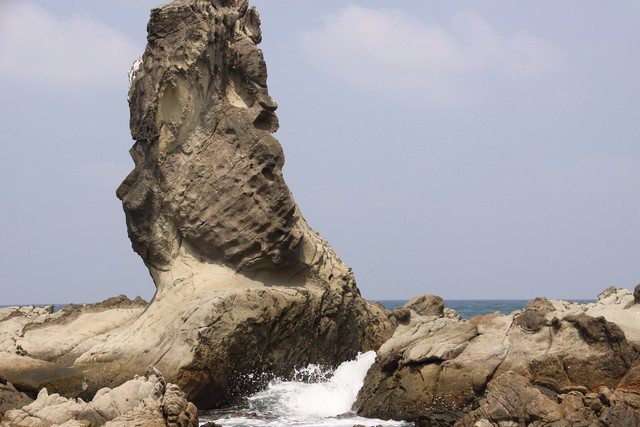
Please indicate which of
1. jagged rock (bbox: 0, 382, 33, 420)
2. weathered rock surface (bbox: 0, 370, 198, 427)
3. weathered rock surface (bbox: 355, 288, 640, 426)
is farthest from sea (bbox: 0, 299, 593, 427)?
jagged rock (bbox: 0, 382, 33, 420)

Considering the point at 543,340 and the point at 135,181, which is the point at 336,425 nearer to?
the point at 543,340

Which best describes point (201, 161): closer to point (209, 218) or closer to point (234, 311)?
point (209, 218)

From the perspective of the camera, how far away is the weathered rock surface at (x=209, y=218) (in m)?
24.7

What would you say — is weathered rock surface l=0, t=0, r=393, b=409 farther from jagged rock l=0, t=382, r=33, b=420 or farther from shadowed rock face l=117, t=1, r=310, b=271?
jagged rock l=0, t=382, r=33, b=420

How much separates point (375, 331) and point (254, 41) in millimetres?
8256

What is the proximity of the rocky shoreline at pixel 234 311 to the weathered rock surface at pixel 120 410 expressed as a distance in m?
0.14

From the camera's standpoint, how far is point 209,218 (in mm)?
25531

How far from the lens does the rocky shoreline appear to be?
68.6 feet

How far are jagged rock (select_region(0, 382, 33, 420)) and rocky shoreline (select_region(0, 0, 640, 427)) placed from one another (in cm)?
4

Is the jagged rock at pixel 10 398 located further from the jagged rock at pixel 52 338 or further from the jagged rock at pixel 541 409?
the jagged rock at pixel 541 409

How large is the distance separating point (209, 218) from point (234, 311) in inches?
108

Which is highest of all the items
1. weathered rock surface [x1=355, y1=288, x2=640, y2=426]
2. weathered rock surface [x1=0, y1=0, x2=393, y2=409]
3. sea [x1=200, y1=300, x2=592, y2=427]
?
weathered rock surface [x1=0, y1=0, x2=393, y2=409]

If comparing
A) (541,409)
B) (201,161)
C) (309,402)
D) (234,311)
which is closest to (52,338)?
(234,311)

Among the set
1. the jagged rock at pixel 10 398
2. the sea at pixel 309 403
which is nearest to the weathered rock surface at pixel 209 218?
the sea at pixel 309 403
